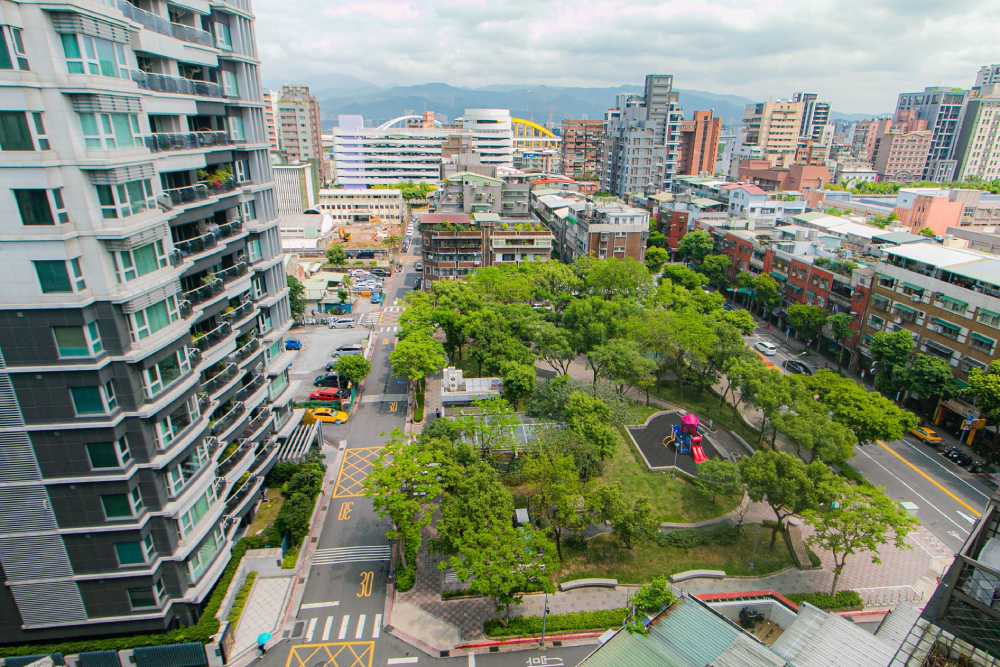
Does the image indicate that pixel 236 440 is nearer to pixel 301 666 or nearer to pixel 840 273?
pixel 301 666

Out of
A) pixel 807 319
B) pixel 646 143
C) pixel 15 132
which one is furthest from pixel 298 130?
pixel 15 132

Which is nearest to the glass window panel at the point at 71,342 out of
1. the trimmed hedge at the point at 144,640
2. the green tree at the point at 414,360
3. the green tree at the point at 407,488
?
the trimmed hedge at the point at 144,640

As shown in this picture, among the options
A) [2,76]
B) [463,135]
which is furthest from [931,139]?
[2,76]

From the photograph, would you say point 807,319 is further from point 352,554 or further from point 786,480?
point 352,554

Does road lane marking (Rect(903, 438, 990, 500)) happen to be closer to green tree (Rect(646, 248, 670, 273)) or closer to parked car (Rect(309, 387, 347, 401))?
green tree (Rect(646, 248, 670, 273))

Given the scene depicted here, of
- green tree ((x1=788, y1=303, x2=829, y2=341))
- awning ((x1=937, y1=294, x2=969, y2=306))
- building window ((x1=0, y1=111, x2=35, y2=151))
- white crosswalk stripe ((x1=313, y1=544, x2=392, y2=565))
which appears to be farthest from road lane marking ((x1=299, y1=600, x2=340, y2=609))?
green tree ((x1=788, y1=303, x2=829, y2=341))

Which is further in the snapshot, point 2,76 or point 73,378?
point 73,378
